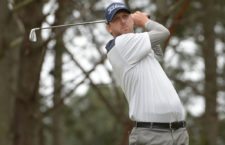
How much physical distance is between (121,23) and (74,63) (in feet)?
28.4

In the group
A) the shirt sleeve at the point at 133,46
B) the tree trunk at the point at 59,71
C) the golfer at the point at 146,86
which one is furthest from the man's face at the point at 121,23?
the tree trunk at the point at 59,71

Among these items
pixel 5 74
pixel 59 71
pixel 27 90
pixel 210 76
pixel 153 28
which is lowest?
pixel 210 76

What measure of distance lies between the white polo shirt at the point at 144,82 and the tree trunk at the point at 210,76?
9893 millimetres

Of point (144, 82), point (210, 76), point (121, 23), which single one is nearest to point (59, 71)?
point (210, 76)

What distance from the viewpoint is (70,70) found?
15820 mm

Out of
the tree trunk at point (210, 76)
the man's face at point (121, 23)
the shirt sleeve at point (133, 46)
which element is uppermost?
the man's face at point (121, 23)

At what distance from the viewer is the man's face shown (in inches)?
187

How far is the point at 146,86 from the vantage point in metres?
4.55

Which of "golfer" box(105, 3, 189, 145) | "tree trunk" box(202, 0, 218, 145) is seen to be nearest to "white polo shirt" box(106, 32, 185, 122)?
"golfer" box(105, 3, 189, 145)

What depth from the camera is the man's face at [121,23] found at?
15.6 feet

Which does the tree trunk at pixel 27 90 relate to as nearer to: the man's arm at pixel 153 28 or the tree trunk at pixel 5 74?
the tree trunk at pixel 5 74

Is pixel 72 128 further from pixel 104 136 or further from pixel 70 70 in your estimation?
pixel 70 70

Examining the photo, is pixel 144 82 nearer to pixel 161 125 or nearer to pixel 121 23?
pixel 161 125

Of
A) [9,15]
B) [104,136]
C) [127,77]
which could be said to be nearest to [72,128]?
[104,136]
